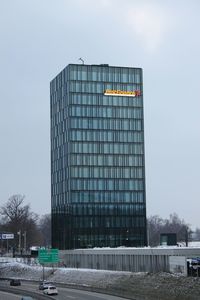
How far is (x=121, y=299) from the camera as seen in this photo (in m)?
91.6

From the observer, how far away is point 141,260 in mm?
115125

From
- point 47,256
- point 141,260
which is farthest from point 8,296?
point 47,256

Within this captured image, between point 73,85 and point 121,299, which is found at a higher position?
point 73,85

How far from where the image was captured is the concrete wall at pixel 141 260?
4013 inches

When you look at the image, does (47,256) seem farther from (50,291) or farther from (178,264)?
(178,264)

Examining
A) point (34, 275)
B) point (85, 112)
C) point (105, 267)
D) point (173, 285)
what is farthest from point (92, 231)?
point (173, 285)

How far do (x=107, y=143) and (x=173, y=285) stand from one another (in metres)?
114

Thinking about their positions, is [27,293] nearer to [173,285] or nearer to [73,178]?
[173,285]

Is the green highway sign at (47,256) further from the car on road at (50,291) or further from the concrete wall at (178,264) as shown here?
the concrete wall at (178,264)

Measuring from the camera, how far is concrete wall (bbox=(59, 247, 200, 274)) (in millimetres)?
101938

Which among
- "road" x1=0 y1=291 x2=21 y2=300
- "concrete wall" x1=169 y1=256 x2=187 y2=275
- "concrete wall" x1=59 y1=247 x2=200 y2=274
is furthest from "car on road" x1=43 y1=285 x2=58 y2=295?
"concrete wall" x1=169 y1=256 x2=187 y2=275

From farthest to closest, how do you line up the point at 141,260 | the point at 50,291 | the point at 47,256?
the point at 47,256 → the point at 141,260 → the point at 50,291

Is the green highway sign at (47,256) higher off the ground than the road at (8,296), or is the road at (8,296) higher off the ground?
the green highway sign at (47,256)

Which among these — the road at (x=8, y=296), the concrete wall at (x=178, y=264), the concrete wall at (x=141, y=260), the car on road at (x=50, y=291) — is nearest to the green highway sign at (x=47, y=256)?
the concrete wall at (x=141, y=260)
